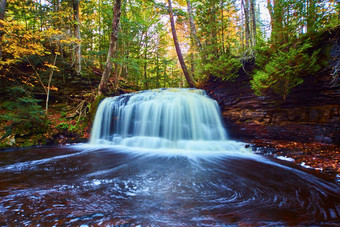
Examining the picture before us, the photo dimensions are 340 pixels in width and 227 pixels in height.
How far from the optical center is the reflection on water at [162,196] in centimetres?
178

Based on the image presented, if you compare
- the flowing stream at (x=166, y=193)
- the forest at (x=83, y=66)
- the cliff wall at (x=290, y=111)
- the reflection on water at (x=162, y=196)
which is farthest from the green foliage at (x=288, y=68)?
the reflection on water at (x=162, y=196)

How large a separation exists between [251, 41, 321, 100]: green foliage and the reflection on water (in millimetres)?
3004

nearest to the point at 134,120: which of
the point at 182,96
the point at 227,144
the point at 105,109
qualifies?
the point at 105,109

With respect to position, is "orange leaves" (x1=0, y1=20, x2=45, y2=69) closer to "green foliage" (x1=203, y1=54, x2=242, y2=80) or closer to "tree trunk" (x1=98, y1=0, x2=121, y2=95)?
"tree trunk" (x1=98, y1=0, x2=121, y2=95)

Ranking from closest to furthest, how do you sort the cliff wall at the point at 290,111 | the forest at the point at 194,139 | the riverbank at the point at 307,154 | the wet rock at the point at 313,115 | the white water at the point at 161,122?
1. the forest at the point at 194,139
2. the riverbank at the point at 307,154
3. the cliff wall at the point at 290,111
4. the wet rock at the point at 313,115
5. the white water at the point at 161,122

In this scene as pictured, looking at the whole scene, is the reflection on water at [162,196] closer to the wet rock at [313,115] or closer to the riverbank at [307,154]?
the riverbank at [307,154]

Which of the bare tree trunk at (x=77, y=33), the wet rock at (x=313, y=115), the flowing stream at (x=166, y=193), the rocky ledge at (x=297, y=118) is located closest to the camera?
the flowing stream at (x=166, y=193)

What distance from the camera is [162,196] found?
2389 millimetres

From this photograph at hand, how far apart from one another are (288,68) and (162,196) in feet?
17.4

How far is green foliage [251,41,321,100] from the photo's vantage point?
184 inches

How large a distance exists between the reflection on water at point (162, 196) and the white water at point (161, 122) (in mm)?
3061

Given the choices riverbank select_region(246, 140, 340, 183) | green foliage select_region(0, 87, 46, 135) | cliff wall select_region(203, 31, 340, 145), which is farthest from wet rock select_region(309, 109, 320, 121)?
green foliage select_region(0, 87, 46, 135)

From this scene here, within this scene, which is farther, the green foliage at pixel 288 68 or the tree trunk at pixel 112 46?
the tree trunk at pixel 112 46

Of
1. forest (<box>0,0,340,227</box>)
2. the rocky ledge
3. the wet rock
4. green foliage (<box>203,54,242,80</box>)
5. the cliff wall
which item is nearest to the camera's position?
forest (<box>0,0,340,227</box>)
